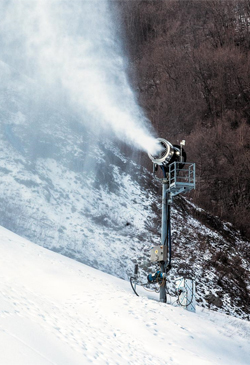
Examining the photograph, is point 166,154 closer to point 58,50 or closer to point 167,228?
point 167,228

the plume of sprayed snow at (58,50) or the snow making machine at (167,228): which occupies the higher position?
the plume of sprayed snow at (58,50)

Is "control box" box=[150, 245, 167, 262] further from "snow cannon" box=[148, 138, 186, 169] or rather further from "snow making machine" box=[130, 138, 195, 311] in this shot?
A: "snow cannon" box=[148, 138, 186, 169]

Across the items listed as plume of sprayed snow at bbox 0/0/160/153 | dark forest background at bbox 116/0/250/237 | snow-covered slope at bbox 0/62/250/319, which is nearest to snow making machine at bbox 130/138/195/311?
snow-covered slope at bbox 0/62/250/319

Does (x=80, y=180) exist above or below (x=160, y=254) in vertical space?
above

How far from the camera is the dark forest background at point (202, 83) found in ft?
104

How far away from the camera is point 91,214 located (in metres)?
20.6

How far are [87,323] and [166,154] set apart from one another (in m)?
6.66

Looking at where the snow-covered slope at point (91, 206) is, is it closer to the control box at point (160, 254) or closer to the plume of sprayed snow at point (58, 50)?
the plume of sprayed snow at point (58, 50)

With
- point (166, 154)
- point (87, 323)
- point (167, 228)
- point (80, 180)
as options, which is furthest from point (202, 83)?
point (87, 323)

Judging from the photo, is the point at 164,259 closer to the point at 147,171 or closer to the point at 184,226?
the point at 184,226

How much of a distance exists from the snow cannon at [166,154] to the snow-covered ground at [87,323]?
A: 13.4 ft

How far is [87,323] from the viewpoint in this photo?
23.2 feet

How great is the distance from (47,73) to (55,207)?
17257 mm

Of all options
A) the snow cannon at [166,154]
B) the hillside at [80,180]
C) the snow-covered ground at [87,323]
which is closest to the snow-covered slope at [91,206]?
the hillside at [80,180]
